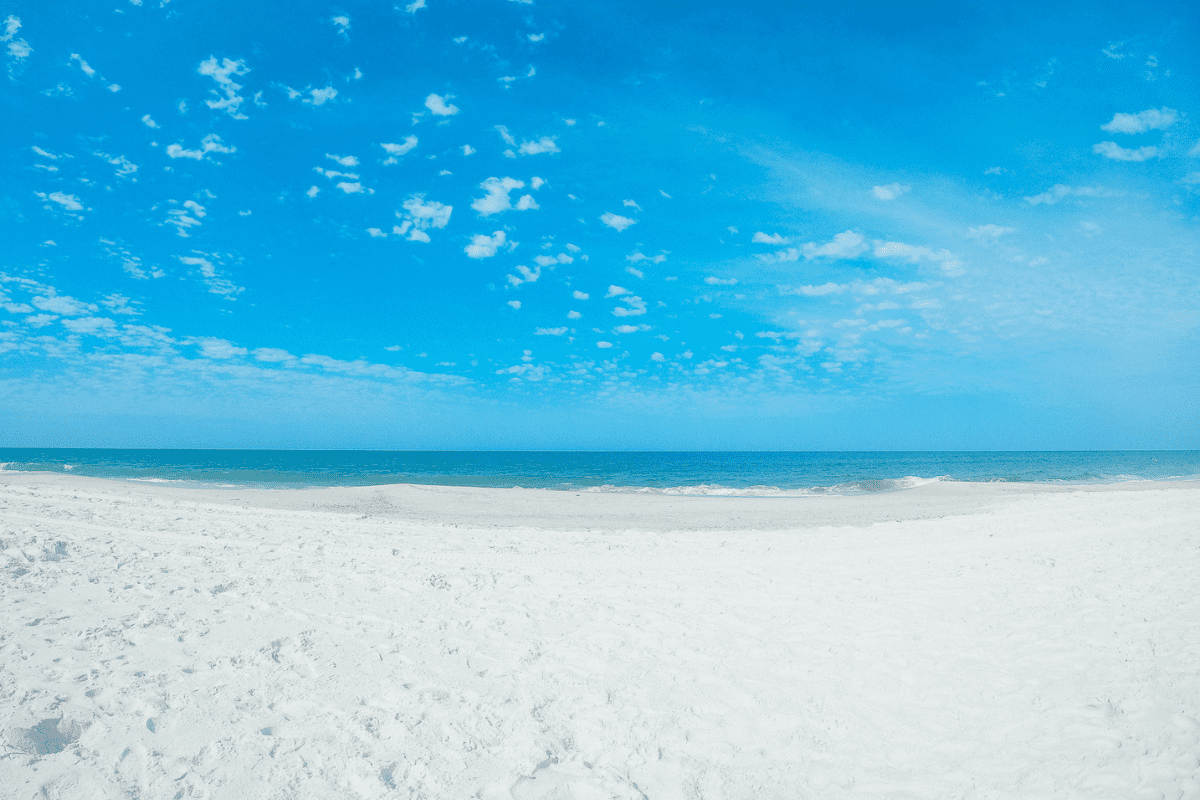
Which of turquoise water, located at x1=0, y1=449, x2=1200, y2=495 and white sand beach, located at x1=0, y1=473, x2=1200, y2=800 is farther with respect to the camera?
Result: turquoise water, located at x1=0, y1=449, x2=1200, y2=495

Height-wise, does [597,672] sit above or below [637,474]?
above

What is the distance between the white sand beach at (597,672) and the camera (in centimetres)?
333

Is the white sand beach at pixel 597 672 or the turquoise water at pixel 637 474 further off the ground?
the white sand beach at pixel 597 672

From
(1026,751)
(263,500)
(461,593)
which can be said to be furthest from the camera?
(263,500)

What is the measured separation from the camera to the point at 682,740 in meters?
3.73

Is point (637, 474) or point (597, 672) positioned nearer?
point (597, 672)

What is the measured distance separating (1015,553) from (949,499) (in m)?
14.5

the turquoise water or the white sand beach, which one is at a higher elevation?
the white sand beach

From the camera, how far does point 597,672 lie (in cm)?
462

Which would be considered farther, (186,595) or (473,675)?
(186,595)

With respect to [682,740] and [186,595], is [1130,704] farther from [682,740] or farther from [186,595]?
→ [186,595]

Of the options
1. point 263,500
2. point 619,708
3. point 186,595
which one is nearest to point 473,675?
point 619,708

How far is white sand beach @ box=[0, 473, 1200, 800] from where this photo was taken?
3334 mm

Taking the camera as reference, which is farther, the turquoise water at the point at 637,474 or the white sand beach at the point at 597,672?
the turquoise water at the point at 637,474
